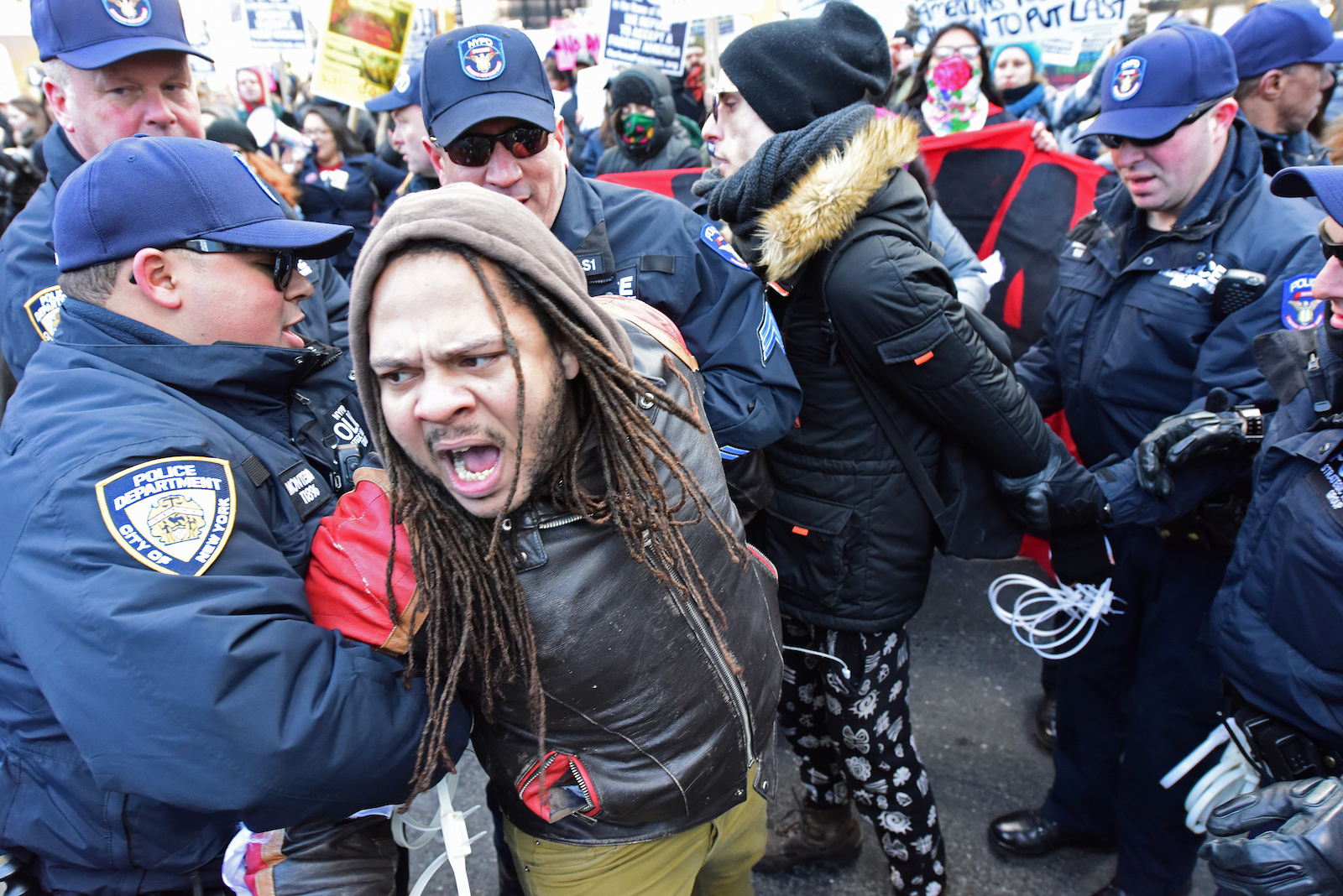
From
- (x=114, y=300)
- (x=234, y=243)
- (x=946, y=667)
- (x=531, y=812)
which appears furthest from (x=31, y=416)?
(x=946, y=667)

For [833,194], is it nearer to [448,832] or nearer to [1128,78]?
[1128,78]

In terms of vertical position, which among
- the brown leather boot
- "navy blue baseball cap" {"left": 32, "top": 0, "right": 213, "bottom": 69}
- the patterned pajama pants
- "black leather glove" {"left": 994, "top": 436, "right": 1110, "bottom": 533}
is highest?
"navy blue baseball cap" {"left": 32, "top": 0, "right": 213, "bottom": 69}

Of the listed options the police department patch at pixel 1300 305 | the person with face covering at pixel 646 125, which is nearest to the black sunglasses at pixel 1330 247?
the police department patch at pixel 1300 305

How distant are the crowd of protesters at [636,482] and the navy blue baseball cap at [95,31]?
0.01 m

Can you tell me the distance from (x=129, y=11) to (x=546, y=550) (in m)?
2.30

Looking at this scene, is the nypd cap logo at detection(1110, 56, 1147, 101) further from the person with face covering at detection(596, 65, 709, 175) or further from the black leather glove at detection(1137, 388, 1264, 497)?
the person with face covering at detection(596, 65, 709, 175)

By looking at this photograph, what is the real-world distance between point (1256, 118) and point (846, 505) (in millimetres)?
2403

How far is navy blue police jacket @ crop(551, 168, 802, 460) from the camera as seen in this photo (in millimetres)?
2141

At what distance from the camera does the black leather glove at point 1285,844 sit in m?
1.59

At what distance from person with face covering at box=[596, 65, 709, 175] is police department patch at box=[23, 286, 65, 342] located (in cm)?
429

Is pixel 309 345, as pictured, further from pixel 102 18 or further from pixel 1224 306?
pixel 1224 306

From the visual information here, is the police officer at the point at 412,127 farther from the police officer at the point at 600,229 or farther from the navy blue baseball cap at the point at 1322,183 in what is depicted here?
the navy blue baseball cap at the point at 1322,183

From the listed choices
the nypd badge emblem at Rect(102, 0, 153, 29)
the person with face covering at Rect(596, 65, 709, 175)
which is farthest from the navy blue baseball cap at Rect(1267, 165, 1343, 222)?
the person with face covering at Rect(596, 65, 709, 175)

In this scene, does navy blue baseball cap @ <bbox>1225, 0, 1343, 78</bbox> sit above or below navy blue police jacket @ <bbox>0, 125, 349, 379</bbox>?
above
